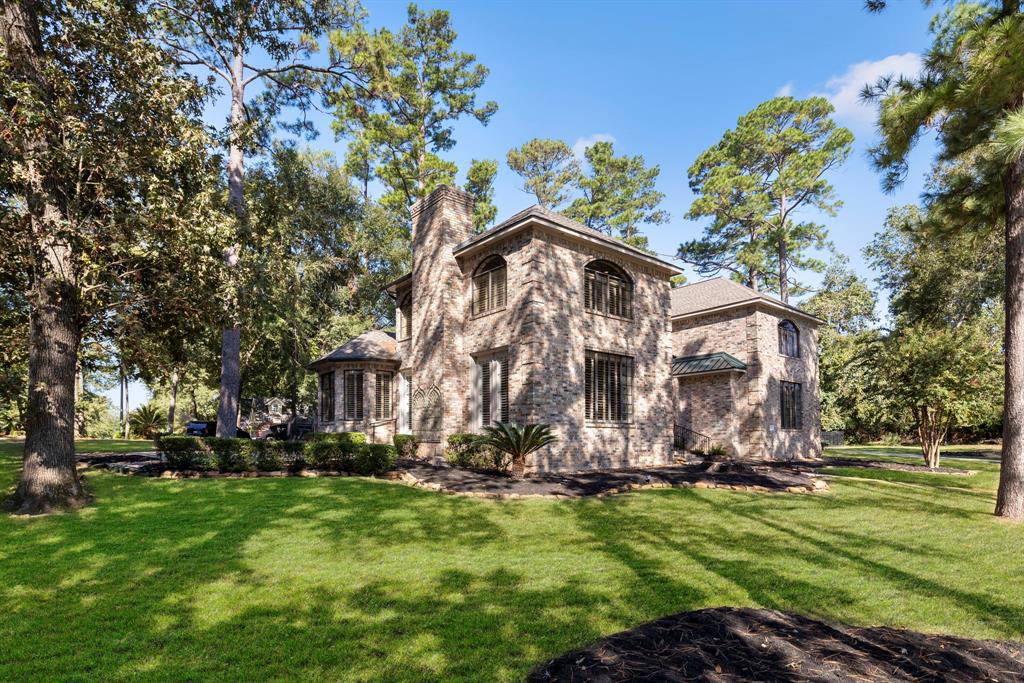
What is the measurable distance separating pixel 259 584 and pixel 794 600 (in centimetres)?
550

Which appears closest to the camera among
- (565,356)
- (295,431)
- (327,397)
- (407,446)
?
(565,356)

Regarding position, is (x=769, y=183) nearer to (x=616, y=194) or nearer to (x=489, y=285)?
(x=616, y=194)

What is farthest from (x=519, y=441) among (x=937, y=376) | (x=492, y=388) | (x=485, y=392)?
(x=937, y=376)

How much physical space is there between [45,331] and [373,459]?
727cm

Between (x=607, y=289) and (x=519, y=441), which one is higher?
(x=607, y=289)

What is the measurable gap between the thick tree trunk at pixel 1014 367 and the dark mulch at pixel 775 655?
7.18 metres

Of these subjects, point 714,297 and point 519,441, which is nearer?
point 519,441

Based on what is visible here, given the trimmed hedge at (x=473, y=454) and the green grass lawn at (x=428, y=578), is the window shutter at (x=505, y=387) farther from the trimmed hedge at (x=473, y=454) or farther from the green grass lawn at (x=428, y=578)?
the green grass lawn at (x=428, y=578)

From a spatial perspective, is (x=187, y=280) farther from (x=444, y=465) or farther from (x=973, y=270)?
(x=973, y=270)

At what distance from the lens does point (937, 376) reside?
16.9m

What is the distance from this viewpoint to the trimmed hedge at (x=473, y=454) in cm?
1406

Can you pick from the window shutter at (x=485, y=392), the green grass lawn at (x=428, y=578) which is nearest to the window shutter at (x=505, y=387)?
the window shutter at (x=485, y=392)

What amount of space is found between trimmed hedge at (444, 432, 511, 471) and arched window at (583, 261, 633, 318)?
542 cm

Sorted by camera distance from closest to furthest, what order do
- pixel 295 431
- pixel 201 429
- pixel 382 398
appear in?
pixel 382 398
pixel 201 429
pixel 295 431
